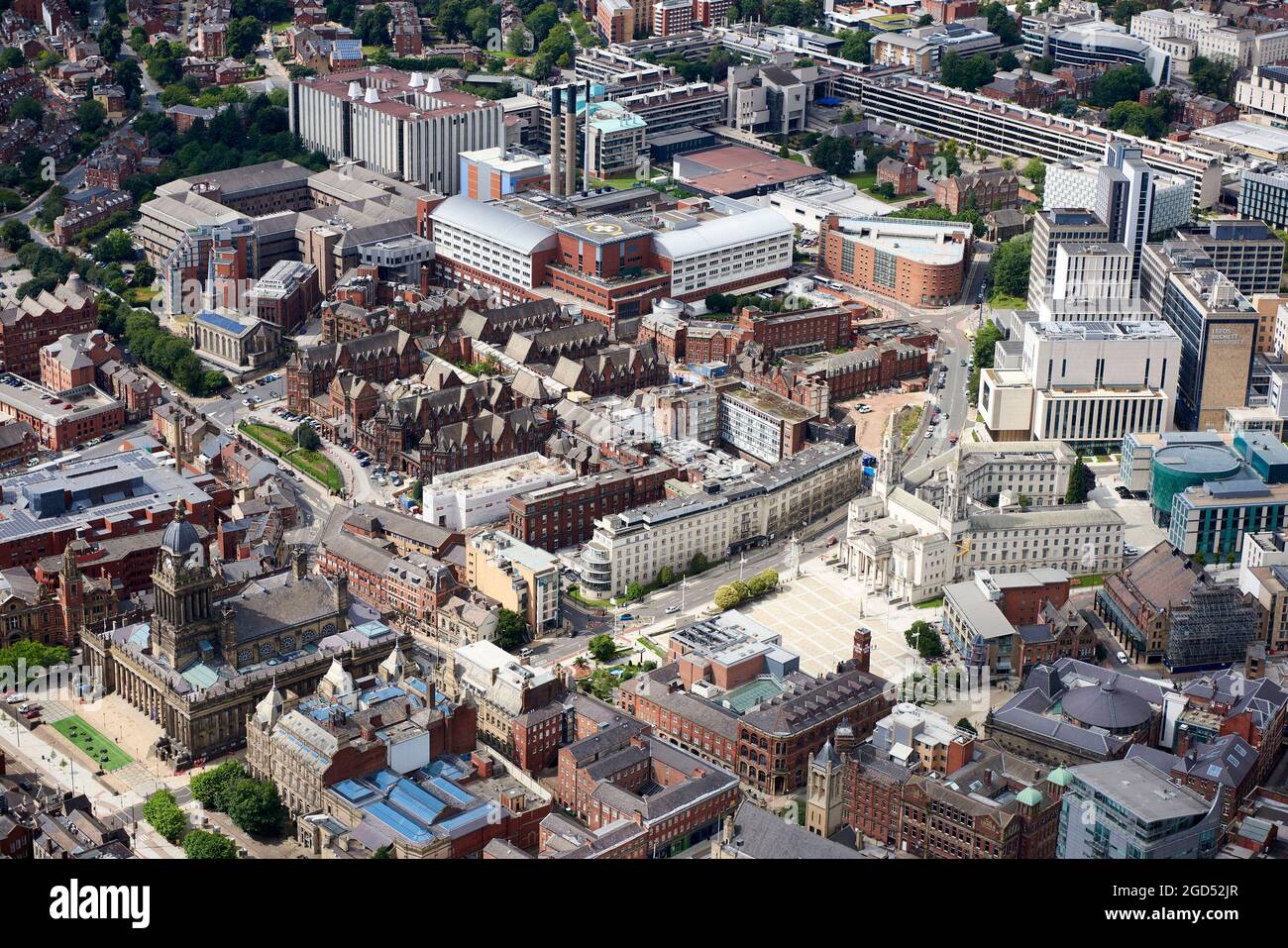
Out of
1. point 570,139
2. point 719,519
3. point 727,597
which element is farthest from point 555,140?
point 727,597

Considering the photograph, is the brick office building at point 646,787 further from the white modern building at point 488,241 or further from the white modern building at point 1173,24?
the white modern building at point 1173,24

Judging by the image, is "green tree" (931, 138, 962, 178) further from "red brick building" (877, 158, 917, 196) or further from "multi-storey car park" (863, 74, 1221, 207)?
"multi-storey car park" (863, 74, 1221, 207)

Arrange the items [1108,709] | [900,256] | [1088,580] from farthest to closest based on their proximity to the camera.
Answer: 1. [900,256]
2. [1088,580]
3. [1108,709]

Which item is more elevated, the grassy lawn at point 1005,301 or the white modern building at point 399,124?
the white modern building at point 399,124

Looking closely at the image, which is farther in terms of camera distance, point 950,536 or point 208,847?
point 950,536

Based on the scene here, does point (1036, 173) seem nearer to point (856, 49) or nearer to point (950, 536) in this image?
point (856, 49)

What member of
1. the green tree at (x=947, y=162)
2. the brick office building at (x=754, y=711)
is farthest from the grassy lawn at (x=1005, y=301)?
the brick office building at (x=754, y=711)

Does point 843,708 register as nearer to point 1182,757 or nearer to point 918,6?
point 1182,757
